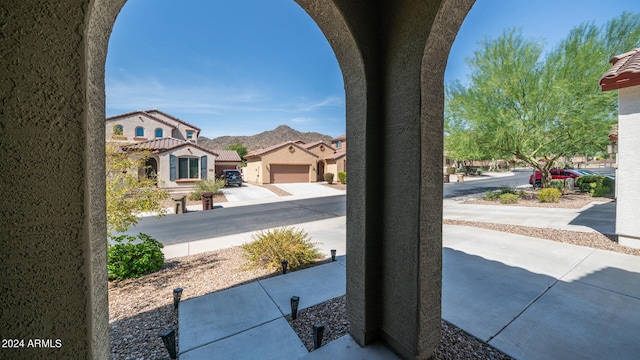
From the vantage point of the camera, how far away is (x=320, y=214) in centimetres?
1148

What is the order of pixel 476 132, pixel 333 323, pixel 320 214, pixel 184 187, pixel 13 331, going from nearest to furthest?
pixel 13 331
pixel 333 323
pixel 320 214
pixel 476 132
pixel 184 187

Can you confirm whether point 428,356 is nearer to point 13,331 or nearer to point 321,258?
point 13,331

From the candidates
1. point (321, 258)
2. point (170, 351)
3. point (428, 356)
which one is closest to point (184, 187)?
point (321, 258)

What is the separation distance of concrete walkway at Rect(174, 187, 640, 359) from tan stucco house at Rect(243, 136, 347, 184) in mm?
22328

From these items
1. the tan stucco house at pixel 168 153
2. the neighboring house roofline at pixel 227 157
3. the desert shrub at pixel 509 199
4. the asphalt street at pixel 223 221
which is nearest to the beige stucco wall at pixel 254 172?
the neighboring house roofline at pixel 227 157

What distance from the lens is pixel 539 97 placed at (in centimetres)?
1127

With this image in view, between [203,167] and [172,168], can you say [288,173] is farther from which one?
[172,168]

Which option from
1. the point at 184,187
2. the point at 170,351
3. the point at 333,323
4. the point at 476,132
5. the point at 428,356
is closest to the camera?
the point at 428,356

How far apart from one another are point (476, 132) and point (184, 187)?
70.1 feet

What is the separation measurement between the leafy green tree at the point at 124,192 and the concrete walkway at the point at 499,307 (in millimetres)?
2208

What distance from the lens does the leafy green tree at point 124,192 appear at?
4.31 m

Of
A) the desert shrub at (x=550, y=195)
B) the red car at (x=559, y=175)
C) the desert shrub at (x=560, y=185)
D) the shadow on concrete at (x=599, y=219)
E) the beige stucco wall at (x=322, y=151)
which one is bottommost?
the shadow on concrete at (x=599, y=219)

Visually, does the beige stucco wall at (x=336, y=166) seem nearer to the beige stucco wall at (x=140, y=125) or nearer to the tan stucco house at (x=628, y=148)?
the beige stucco wall at (x=140, y=125)

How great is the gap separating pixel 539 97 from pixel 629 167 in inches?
310
